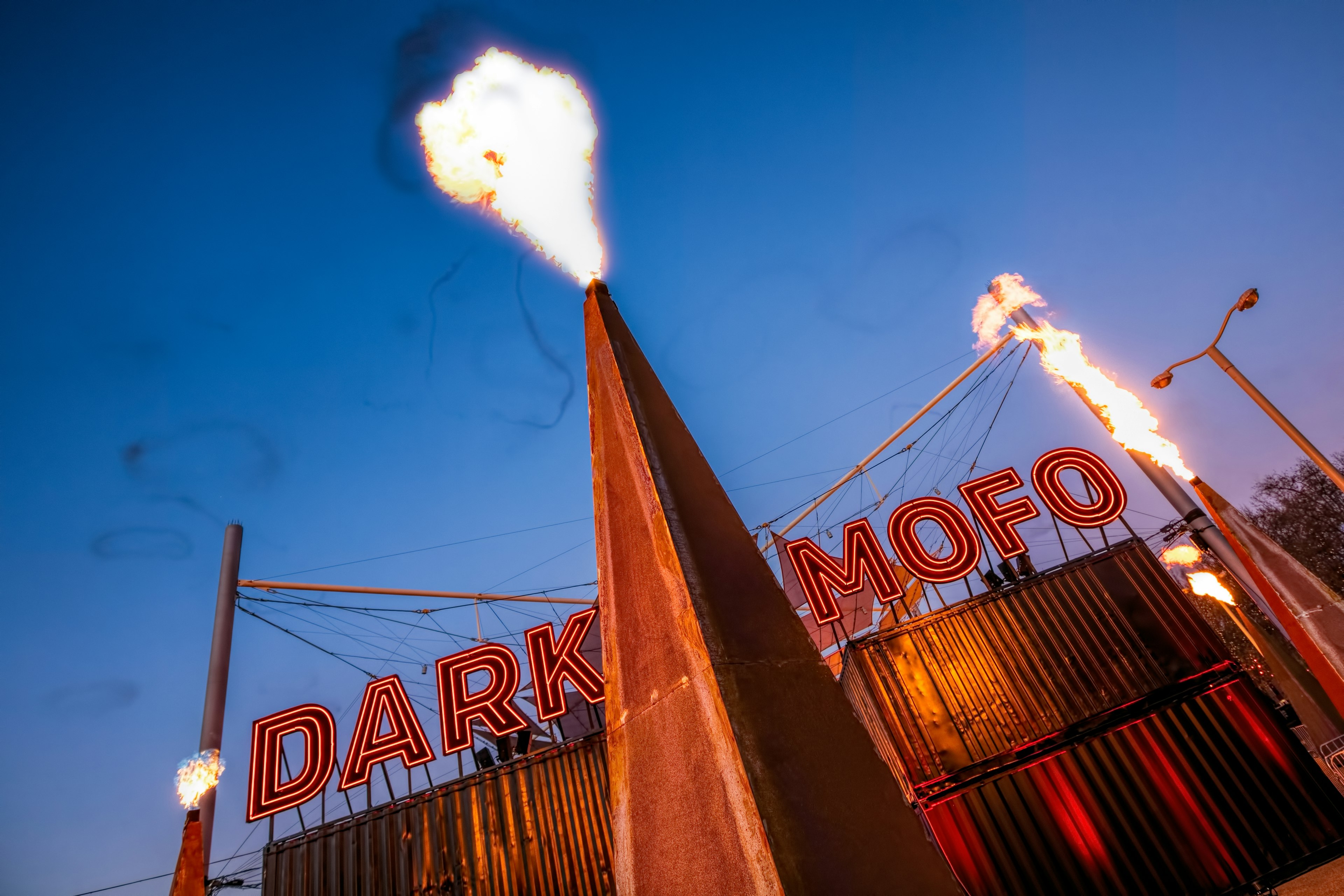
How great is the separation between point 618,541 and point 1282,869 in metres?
13.1

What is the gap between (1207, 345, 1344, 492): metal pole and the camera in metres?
10.6

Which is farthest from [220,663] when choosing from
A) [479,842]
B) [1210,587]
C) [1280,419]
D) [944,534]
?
[1210,587]

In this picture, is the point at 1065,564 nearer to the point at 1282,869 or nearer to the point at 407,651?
the point at 1282,869

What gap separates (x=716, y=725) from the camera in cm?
255

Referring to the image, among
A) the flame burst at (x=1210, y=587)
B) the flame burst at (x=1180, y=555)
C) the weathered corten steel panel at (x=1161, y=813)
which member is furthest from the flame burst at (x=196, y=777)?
the flame burst at (x=1180, y=555)

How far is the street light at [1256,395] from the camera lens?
10.7 metres

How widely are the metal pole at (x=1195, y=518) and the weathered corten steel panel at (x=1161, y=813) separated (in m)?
2.12

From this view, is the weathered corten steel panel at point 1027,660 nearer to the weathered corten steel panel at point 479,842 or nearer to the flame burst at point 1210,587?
the weathered corten steel panel at point 479,842

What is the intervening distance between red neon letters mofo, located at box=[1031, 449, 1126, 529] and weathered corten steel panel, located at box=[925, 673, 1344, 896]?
360cm

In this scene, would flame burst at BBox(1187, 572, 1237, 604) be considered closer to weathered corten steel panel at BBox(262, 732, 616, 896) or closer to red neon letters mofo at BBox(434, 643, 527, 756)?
weathered corten steel panel at BBox(262, 732, 616, 896)

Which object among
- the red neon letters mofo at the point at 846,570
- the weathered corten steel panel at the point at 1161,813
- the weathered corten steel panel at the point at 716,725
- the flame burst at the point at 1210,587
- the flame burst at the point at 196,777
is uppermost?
the red neon letters mofo at the point at 846,570

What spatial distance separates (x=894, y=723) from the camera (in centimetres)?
1127

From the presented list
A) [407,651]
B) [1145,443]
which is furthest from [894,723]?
[407,651]

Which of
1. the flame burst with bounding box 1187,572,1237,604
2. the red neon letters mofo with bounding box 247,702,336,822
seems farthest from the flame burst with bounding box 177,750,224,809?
the flame burst with bounding box 1187,572,1237,604
